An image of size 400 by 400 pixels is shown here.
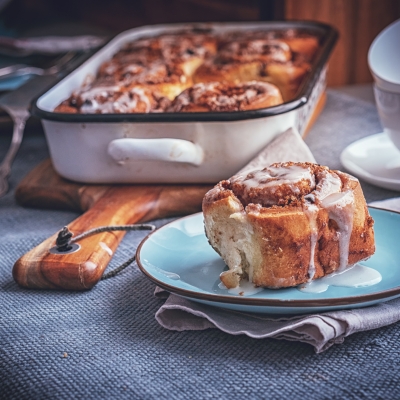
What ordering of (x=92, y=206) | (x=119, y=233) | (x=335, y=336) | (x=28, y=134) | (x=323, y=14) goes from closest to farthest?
(x=335, y=336), (x=119, y=233), (x=92, y=206), (x=28, y=134), (x=323, y=14)

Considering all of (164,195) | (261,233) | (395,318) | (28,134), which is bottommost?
(28,134)

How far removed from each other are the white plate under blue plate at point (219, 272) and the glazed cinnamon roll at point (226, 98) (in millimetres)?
411

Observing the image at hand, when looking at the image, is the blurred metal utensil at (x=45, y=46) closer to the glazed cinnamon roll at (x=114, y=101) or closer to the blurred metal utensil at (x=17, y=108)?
the blurred metal utensil at (x=17, y=108)

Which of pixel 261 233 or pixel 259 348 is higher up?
pixel 261 233

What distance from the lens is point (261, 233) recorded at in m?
0.97

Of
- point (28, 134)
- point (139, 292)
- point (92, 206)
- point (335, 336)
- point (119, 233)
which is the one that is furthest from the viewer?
point (28, 134)

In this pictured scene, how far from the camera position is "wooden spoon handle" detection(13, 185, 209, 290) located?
1187 millimetres

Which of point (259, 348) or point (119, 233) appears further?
point (119, 233)

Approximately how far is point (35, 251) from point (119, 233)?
0.19 m

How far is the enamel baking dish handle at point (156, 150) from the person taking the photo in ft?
4.82

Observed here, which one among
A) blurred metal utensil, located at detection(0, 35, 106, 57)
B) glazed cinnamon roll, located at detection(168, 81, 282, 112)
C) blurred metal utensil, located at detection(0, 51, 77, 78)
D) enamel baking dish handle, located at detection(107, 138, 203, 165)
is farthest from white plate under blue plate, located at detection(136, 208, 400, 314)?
blurred metal utensil, located at detection(0, 35, 106, 57)

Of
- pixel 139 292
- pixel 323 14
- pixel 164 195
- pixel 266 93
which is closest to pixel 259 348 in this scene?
pixel 139 292

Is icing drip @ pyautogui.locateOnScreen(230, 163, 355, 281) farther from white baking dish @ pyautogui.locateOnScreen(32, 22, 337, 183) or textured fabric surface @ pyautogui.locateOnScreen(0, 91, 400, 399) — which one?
white baking dish @ pyautogui.locateOnScreen(32, 22, 337, 183)

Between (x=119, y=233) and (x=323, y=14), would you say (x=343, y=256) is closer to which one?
(x=119, y=233)
